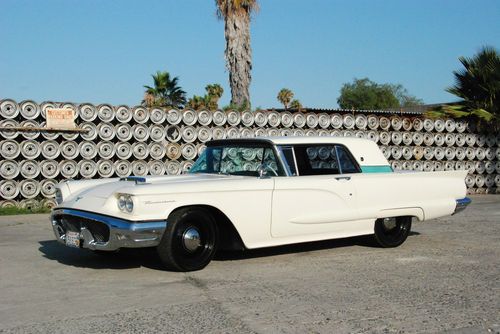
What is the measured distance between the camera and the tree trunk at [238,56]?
886 inches

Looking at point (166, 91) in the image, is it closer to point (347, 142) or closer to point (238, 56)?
point (238, 56)

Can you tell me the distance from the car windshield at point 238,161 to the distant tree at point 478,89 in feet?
42.8

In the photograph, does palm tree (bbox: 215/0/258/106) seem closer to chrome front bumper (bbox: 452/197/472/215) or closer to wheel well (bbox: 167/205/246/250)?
chrome front bumper (bbox: 452/197/472/215)

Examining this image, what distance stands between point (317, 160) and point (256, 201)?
4.20ft

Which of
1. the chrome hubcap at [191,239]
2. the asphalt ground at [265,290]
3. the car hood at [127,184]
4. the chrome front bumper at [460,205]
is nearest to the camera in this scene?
the asphalt ground at [265,290]

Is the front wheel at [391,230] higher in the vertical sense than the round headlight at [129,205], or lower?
lower

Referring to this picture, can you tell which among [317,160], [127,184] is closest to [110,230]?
[127,184]

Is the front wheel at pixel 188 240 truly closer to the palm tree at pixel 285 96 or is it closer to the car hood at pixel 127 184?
the car hood at pixel 127 184

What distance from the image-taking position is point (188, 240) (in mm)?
6430

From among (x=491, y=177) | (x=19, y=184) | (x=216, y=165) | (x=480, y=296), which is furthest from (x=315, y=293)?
(x=491, y=177)

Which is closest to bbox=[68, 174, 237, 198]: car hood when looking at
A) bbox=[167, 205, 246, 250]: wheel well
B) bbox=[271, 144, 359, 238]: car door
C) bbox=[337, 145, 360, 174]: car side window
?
bbox=[167, 205, 246, 250]: wheel well

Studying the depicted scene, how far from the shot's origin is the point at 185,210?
20.8 ft

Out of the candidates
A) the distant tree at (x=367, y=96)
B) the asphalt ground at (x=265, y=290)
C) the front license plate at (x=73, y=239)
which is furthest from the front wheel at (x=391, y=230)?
the distant tree at (x=367, y=96)

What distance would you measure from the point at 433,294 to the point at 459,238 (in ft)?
12.9
